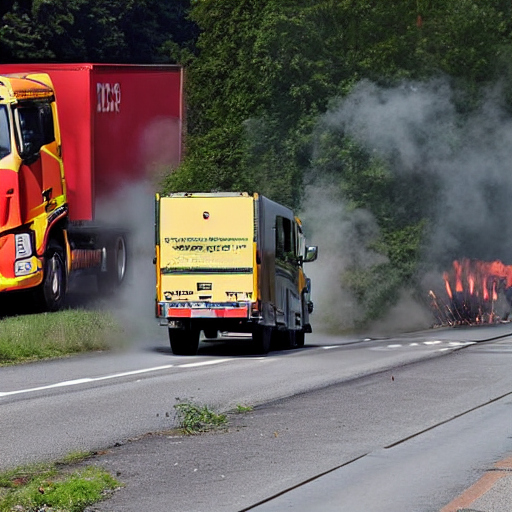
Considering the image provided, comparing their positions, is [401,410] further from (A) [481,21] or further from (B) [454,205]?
(A) [481,21]

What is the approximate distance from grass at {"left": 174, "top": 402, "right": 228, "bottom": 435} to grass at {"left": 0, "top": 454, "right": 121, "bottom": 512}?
7.36ft

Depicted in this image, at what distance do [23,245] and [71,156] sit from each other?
198cm

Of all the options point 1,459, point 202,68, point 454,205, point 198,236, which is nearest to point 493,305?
point 454,205

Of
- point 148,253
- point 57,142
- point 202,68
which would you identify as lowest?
point 148,253

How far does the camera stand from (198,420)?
12.4 metres

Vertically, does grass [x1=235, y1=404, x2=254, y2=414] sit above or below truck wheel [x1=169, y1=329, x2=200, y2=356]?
below

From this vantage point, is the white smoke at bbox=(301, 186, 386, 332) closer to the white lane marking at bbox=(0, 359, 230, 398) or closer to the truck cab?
the truck cab

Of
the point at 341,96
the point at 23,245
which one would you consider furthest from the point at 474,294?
the point at 23,245

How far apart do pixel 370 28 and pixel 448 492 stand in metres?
36.6

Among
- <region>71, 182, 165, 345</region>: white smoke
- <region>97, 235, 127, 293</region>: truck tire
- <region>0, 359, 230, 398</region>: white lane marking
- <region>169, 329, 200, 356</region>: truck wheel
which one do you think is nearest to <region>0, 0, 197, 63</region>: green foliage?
<region>71, 182, 165, 345</region>: white smoke

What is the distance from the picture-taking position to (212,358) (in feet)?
75.1

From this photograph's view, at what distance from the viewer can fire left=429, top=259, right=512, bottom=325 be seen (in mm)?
44469

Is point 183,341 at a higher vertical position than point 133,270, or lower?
lower

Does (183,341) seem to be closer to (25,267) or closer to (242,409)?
(25,267)
